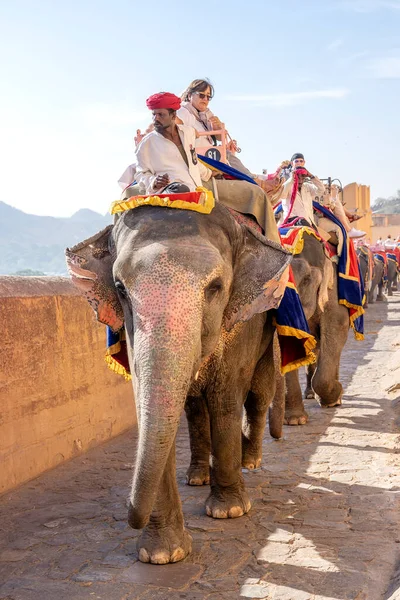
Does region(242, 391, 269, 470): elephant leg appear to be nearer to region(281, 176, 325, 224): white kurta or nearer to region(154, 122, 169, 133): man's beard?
region(154, 122, 169, 133): man's beard

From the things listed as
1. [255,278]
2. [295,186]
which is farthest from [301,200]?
[255,278]

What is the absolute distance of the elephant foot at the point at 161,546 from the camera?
167 inches

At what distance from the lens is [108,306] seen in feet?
14.4

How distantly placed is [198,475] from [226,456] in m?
1.04

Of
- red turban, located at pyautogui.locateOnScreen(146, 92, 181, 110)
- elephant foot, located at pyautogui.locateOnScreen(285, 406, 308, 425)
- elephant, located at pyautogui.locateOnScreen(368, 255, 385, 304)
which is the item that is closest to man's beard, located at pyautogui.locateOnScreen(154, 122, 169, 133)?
red turban, located at pyautogui.locateOnScreen(146, 92, 181, 110)

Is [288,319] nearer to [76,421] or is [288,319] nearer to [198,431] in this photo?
[198,431]

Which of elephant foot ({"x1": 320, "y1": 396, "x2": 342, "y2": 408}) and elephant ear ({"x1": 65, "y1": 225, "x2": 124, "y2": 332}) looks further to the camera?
elephant foot ({"x1": 320, "y1": 396, "x2": 342, "y2": 408})

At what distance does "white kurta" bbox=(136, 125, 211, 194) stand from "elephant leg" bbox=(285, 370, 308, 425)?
3539 millimetres

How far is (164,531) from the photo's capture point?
14.0 feet

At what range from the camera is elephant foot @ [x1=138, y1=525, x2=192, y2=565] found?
423cm

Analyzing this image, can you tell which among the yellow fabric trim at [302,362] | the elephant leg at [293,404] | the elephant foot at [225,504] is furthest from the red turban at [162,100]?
the elephant leg at [293,404]

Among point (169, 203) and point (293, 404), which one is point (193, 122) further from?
point (293, 404)

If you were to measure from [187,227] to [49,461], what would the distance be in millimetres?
3114

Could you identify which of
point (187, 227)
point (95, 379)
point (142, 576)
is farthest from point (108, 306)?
point (95, 379)
